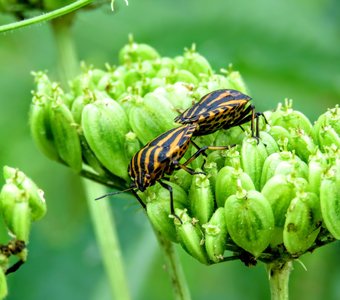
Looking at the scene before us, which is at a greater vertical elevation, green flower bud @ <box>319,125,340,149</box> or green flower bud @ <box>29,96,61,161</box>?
green flower bud @ <box>29,96,61,161</box>

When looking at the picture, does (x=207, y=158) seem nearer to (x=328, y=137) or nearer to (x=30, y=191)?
(x=328, y=137)

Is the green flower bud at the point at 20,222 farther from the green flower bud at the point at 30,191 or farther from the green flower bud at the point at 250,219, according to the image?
→ the green flower bud at the point at 250,219

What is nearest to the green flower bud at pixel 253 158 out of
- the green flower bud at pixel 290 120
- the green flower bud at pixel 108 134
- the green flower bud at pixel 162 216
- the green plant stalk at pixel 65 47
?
the green flower bud at pixel 290 120

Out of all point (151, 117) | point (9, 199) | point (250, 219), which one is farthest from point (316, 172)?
point (9, 199)

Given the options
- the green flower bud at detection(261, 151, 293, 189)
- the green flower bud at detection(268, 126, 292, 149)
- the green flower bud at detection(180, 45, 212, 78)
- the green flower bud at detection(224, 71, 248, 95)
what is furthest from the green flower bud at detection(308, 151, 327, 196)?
the green flower bud at detection(180, 45, 212, 78)

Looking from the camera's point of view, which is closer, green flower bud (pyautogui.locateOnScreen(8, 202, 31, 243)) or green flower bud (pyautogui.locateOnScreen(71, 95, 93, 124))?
green flower bud (pyautogui.locateOnScreen(8, 202, 31, 243))

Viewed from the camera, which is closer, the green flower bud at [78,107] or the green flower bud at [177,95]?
the green flower bud at [177,95]

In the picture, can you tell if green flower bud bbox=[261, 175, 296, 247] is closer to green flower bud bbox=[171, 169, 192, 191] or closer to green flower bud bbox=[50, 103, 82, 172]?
green flower bud bbox=[171, 169, 192, 191]
